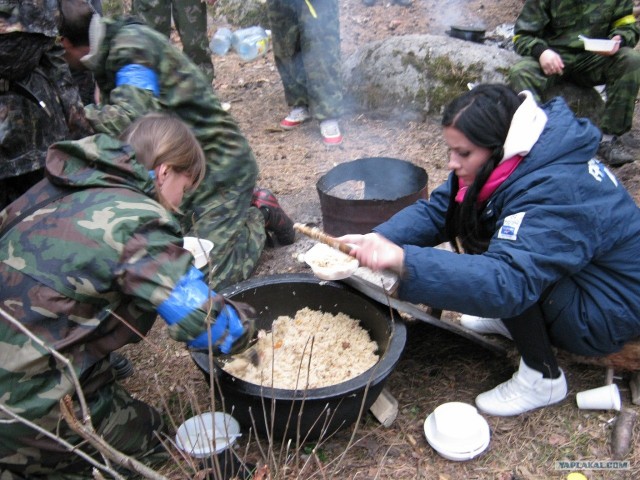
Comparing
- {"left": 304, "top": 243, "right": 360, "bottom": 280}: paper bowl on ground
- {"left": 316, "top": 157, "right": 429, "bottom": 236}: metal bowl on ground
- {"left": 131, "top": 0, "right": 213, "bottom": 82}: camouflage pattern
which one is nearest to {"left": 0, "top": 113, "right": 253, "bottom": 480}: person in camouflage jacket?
{"left": 304, "top": 243, "right": 360, "bottom": 280}: paper bowl on ground

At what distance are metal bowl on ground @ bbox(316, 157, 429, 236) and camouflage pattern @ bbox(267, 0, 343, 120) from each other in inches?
80.6

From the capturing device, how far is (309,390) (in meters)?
2.27

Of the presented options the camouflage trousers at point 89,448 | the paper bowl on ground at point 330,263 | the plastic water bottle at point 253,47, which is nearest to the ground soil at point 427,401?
the camouflage trousers at point 89,448

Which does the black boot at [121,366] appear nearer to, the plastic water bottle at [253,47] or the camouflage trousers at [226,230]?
the camouflage trousers at [226,230]

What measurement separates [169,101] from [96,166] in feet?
5.29

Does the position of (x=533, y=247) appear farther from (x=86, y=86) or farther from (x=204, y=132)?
(x=86, y=86)

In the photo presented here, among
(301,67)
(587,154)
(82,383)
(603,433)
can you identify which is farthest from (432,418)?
(301,67)

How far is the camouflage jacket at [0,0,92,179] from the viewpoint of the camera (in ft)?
9.46

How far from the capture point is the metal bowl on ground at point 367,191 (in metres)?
3.70

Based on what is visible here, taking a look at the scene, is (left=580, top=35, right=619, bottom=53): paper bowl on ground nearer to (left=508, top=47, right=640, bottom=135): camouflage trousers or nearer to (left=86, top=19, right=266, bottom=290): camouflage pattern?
(left=508, top=47, right=640, bottom=135): camouflage trousers

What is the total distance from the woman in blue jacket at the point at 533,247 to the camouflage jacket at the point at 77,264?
0.86 metres

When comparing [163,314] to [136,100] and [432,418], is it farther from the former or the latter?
[136,100]

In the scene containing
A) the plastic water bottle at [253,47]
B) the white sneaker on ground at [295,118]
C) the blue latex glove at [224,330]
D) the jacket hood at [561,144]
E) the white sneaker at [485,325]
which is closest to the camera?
the blue latex glove at [224,330]

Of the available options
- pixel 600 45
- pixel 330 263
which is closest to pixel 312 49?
pixel 600 45
